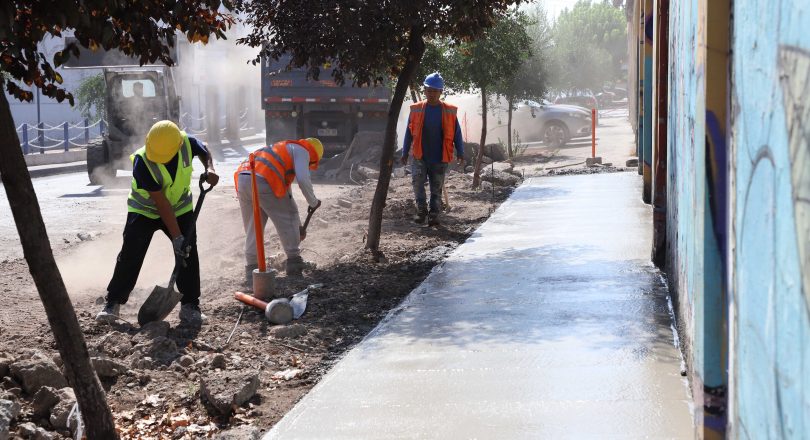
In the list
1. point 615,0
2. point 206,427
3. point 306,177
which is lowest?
point 206,427

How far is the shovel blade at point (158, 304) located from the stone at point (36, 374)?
4.81ft

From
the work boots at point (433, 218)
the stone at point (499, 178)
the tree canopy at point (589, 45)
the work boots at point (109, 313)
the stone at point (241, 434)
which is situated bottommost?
the stone at point (241, 434)

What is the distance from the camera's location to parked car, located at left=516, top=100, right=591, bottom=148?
27.9 m

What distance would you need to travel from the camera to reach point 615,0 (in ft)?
193

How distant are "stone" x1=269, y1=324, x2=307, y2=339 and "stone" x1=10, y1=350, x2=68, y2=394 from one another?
1.54 metres

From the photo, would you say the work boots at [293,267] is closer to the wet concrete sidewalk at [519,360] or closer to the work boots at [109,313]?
the wet concrete sidewalk at [519,360]

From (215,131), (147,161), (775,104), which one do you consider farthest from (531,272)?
(215,131)

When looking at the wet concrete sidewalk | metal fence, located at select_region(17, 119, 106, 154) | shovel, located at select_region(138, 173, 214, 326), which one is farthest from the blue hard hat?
metal fence, located at select_region(17, 119, 106, 154)

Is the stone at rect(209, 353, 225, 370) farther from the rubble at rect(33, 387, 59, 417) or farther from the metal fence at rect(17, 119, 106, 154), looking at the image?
the metal fence at rect(17, 119, 106, 154)

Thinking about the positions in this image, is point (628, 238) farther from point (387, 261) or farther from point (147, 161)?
point (147, 161)

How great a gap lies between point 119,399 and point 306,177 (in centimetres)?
328

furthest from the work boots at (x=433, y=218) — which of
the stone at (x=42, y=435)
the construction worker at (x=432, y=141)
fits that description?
the stone at (x=42, y=435)

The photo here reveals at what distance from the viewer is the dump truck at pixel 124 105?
19891 mm

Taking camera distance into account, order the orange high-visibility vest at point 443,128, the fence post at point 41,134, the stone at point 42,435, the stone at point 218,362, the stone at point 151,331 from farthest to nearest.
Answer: the fence post at point 41,134 < the orange high-visibility vest at point 443,128 < the stone at point 151,331 < the stone at point 218,362 < the stone at point 42,435
